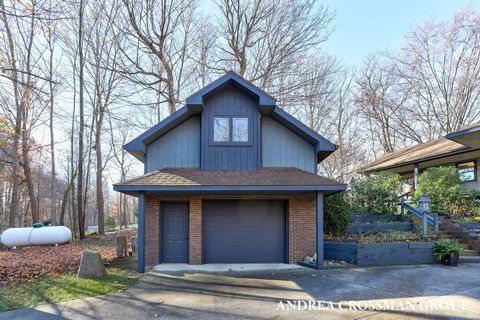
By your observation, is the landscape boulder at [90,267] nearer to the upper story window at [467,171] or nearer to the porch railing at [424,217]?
the porch railing at [424,217]

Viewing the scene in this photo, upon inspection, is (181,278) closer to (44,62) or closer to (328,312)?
(328,312)

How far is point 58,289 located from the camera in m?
7.98

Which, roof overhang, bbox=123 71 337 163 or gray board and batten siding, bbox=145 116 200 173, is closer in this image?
roof overhang, bbox=123 71 337 163

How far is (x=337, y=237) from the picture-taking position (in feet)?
39.6

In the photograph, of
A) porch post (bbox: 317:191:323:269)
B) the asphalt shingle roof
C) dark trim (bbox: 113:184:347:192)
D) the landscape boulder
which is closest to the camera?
the landscape boulder

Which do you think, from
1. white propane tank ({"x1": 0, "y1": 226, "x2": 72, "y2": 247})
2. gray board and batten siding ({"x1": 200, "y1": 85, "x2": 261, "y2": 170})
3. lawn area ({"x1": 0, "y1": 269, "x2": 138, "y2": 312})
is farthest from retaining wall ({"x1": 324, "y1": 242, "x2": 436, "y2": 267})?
white propane tank ({"x1": 0, "y1": 226, "x2": 72, "y2": 247})

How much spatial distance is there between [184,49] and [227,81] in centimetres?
1225

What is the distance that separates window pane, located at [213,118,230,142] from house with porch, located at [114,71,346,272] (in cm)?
3

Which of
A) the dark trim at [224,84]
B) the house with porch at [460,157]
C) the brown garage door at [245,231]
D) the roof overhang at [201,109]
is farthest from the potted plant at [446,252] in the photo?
the dark trim at [224,84]

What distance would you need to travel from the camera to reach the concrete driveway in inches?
245

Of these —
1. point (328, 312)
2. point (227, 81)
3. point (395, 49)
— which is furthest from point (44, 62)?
point (395, 49)

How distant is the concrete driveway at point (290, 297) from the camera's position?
622cm

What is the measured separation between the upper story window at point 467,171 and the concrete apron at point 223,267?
36.4ft

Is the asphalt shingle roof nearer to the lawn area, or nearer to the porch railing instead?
the lawn area
